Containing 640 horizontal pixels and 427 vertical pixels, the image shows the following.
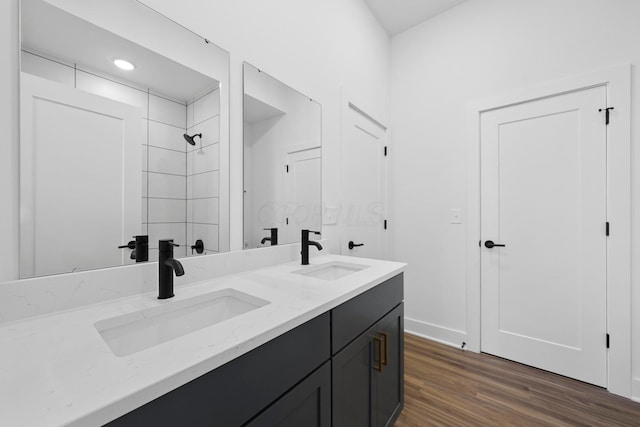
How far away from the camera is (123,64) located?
95cm

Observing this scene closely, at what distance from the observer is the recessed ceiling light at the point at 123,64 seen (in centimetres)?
94

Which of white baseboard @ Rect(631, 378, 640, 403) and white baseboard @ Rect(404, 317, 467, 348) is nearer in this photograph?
white baseboard @ Rect(631, 378, 640, 403)

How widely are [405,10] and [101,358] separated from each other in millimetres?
3098

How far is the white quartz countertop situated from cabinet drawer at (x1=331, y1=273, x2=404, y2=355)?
81 mm

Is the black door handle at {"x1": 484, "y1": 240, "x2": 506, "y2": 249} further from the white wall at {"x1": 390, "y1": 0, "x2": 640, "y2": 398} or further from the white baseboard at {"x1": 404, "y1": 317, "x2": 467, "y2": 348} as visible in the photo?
the white baseboard at {"x1": 404, "y1": 317, "x2": 467, "y2": 348}

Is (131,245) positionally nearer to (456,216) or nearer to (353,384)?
(353,384)

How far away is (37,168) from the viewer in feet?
2.57

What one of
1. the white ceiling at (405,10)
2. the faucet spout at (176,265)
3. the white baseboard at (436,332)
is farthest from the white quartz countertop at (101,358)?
the white ceiling at (405,10)

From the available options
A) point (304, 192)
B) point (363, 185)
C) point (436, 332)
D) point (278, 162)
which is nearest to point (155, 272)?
point (278, 162)

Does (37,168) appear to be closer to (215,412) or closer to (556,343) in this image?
(215,412)

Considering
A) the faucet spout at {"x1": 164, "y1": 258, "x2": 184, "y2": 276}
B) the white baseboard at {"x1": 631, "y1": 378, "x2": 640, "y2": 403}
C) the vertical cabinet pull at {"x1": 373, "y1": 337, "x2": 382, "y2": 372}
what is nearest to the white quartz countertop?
the faucet spout at {"x1": 164, "y1": 258, "x2": 184, "y2": 276}

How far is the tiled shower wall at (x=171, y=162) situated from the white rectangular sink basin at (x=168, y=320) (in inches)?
10.1

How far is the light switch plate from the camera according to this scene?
2.36m

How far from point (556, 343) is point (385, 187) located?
5.81ft
